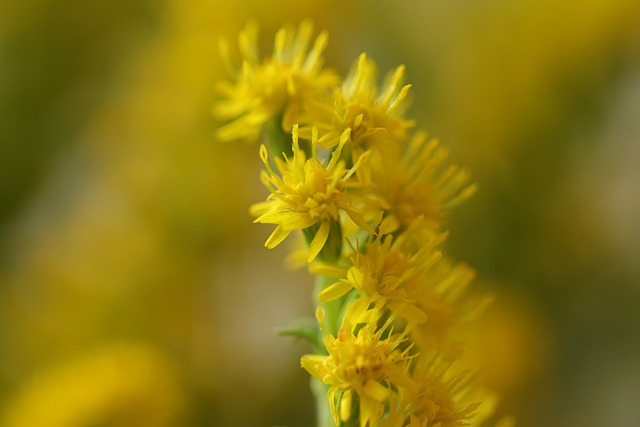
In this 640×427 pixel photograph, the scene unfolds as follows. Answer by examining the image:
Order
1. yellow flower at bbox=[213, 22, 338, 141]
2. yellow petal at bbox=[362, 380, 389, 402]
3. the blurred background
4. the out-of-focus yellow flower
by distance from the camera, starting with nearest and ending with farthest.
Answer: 1. yellow petal at bbox=[362, 380, 389, 402]
2. yellow flower at bbox=[213, 22, 338, 141]
3. the out-of-focus yellow flower
4. the blurred background

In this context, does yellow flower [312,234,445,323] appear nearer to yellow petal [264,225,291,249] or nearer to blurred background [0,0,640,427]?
yellow petal [264,225,291,249]

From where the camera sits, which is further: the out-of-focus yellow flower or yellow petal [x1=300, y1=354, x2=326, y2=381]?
the out-of-focus yellow flower

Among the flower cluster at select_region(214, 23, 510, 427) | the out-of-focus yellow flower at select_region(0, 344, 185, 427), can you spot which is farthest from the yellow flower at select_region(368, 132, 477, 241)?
the out-of-focus yellow flower at select_region(0, 344, 185, 427)

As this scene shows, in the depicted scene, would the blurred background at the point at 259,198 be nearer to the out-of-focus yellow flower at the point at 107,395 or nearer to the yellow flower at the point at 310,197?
the out-of-focus yellow flower at the point at 107,395

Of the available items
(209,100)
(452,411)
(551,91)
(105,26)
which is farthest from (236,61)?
(452,411)

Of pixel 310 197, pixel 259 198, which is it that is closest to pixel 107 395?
pixel 259 198

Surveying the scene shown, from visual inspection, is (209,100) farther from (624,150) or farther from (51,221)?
(624,150)

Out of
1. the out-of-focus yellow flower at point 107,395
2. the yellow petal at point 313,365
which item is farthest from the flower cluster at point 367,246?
the out-of-focus yellow flower at point 107,395
